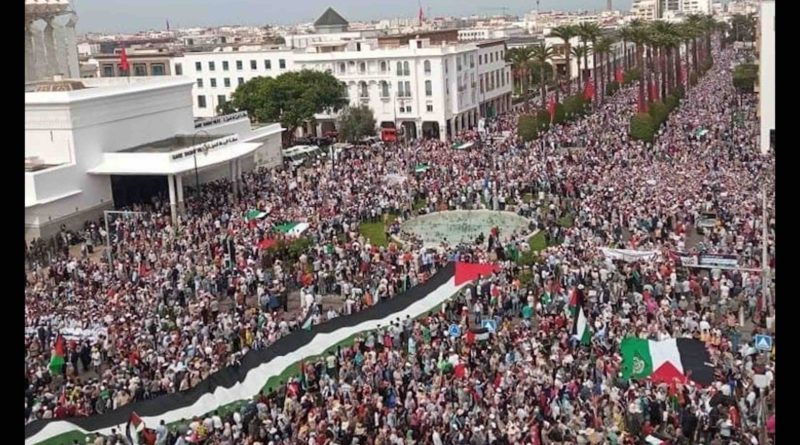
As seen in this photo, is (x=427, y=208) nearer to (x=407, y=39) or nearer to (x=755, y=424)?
(x=755, y=424)

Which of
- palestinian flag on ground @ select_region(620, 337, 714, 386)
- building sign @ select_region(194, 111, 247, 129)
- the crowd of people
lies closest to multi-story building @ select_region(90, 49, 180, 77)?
building sign @ select_region(194, 111, 247, 129)

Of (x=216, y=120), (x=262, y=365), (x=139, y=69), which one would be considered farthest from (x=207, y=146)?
(x=139, y=69)

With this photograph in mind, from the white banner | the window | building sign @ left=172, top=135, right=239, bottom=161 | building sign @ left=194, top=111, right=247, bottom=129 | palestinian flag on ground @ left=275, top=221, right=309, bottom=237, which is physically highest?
the window

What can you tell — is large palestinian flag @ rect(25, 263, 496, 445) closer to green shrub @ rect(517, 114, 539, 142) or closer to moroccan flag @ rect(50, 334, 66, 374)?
moroccan flag @ rect(50, 334, 66, 374)

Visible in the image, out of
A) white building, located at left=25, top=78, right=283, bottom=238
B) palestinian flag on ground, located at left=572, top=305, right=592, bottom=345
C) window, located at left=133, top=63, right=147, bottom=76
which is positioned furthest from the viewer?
window, located at left=133, top=63, right=147, bottom=76

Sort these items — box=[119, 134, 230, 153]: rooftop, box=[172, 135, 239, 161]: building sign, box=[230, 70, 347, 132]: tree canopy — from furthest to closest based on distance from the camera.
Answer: box=[230, 70, 347, 132]: tree canopy, box=[119, 134, 230, 153]: rooftop, box=[172, 135, 239, 161]: building sign

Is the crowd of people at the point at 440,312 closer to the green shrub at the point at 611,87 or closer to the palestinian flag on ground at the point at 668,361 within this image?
the palestinian flag on ground at the point at 668,361

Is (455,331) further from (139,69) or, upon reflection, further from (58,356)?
(139,69)

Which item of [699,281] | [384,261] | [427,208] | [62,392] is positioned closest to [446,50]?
[427,208]
